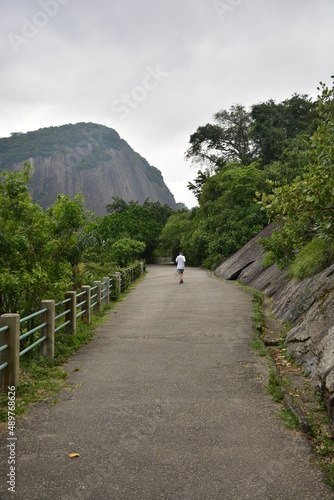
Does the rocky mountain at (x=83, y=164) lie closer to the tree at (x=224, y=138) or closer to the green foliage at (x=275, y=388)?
the tree at (x=224, y=138)

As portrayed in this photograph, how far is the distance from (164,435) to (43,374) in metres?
2.84

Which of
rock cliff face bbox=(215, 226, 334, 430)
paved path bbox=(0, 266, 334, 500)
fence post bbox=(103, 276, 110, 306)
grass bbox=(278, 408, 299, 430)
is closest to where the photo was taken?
paved path bbox=(0, 266, 334, 500)

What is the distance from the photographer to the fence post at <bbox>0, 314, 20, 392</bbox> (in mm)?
5656

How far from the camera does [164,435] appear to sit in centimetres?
445

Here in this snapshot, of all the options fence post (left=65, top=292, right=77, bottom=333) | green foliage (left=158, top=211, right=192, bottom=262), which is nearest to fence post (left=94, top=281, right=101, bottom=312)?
fence post (left=65, top=292, right=77, bottom=333)

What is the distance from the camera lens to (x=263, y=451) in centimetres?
413

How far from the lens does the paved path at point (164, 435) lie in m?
3.51

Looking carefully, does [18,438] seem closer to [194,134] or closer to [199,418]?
[199,418]

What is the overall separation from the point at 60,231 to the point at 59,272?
93 cm

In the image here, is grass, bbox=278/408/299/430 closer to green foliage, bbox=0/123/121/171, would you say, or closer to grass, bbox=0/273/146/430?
grass, bbox=0/273/146/430

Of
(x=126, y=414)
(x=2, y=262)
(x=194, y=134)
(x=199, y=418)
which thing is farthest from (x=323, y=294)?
(x=194, y=134)

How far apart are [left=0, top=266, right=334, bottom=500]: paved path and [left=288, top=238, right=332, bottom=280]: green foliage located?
11.1 ft

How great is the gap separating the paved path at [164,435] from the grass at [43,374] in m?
0.19

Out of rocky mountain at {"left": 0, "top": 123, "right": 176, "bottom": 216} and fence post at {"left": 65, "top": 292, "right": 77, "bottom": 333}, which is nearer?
fence post at {"left": 65, "top": 292, "right": 77, "bottom": 333}
